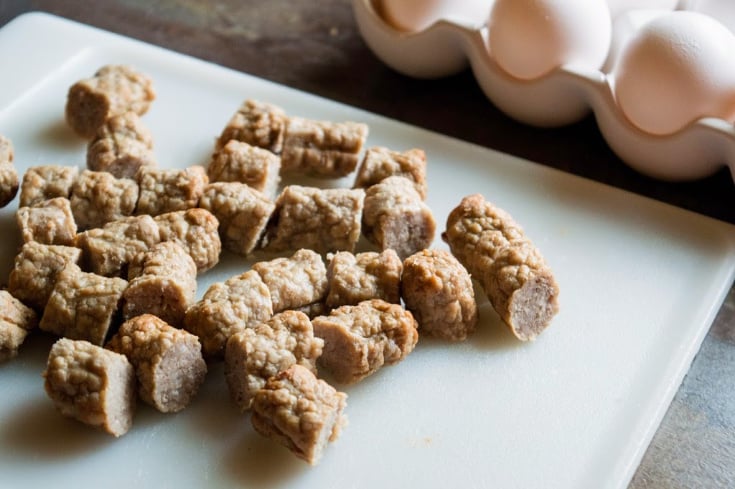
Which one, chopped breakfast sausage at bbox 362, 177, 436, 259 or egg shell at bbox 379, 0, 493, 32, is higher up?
egg shell at bbox 379, 0, 493, 32

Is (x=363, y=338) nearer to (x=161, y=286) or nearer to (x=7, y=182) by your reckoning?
(x=161, y=286)

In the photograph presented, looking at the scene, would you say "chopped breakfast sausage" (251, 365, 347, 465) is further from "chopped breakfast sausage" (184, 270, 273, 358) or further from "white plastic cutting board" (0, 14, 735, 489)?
"chopped breakfast sausage" (184, 270, 273, 358)

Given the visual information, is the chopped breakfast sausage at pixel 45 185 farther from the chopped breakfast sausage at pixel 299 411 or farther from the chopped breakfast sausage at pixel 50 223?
the chopped breakfast sausage at pixel 299 411

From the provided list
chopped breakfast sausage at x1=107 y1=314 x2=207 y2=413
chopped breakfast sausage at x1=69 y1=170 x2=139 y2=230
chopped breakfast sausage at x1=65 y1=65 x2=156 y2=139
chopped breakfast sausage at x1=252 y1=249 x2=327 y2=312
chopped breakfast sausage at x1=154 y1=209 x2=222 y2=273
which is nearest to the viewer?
chopped breakfast sausage at x1=107 y1=314 x2=207 y2=413

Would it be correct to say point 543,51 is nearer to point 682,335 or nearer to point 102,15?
point 682,335

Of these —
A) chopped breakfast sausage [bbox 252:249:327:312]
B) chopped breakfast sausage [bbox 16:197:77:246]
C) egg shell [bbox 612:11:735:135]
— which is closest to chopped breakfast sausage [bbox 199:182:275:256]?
chopped breakfast sausage [bbox 252:249:327:312]

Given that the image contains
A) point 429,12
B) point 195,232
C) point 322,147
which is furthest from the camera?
point 429,12

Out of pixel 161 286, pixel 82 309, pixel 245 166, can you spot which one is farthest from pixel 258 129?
pixel 82 309
